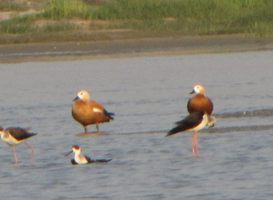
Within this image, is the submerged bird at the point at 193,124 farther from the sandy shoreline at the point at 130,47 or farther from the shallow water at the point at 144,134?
the sandy shoreline at the point at 130,47

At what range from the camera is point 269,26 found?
35.2 m

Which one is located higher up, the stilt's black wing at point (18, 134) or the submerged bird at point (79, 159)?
the stilt's black wing at point (18, 134)

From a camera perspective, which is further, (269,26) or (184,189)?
(269,26)

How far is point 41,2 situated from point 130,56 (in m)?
10.8

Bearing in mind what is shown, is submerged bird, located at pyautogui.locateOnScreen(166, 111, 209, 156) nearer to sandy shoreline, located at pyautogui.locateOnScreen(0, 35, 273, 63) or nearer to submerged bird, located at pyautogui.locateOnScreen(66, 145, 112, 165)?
submerged bird, located at pyautogui.locateOnScreen(66, 145, 112, 165)

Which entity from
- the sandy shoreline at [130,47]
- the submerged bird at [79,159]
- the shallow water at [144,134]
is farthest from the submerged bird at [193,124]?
the sandy shoreline at [130,47]

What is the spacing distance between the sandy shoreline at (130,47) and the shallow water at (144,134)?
362 cm

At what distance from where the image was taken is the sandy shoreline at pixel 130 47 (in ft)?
103

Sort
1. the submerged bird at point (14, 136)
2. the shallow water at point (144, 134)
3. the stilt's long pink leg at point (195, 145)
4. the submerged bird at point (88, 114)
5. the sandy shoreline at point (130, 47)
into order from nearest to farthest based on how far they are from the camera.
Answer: the shallow water at point (144, 134)
the stilt's long pink leg at point (195, 145)
the submerged bird at point (14, 136)
the submerged bird at point (88, 114)
the sandy shoreline at point (130, 47)

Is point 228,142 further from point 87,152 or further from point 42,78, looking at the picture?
point 42,78

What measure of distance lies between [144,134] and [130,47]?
16745 millimetres

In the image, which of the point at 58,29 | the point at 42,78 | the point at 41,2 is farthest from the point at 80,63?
the point at 41,2

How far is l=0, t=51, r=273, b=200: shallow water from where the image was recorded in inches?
493

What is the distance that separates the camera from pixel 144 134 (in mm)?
16281
